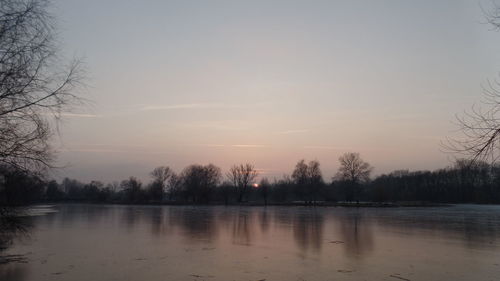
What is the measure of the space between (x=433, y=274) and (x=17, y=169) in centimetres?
1100

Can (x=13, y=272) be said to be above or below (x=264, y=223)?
above

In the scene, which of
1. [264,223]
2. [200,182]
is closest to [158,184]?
[200,182]

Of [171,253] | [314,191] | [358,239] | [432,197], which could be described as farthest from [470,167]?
[432,197]

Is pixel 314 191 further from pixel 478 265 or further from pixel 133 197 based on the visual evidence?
pixel 478 265

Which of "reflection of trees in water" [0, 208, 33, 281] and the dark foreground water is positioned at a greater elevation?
"reflection of trees in water" [0, 208, 33, 281]

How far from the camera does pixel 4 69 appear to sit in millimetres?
6648

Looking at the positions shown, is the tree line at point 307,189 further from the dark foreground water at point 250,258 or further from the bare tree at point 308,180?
the dark foreground water at point 250,258

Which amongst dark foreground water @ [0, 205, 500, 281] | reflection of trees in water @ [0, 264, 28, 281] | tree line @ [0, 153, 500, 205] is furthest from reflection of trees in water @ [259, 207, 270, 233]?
tree line @ [0, 153, 500, 205]

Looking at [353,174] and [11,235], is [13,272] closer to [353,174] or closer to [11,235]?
Answer: [11,235]

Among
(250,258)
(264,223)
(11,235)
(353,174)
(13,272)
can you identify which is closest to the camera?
(13,272)

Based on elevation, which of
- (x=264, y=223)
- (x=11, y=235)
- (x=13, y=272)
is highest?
(x=11, y=235)

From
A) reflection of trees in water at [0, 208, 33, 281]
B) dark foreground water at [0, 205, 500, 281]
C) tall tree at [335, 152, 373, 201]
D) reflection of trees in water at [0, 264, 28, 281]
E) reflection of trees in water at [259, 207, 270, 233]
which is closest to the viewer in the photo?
reflection of trees in water at [0, 208, 33, 281]

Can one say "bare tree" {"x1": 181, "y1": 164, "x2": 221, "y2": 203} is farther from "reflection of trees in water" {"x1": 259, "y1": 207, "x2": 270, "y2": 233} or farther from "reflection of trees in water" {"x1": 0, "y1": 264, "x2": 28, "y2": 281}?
"reflection of trees in water" {"x1": 0, "y1": 264, "x2": 28, "y2": 281}

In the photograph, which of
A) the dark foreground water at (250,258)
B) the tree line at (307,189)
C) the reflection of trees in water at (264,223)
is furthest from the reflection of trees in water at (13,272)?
the tree line at (307,189)
